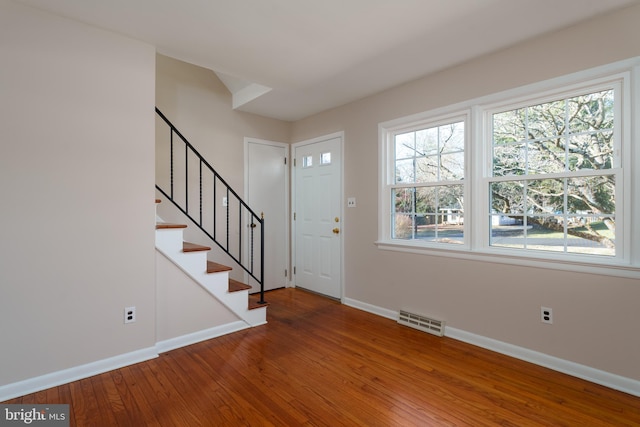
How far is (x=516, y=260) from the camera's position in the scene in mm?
2531

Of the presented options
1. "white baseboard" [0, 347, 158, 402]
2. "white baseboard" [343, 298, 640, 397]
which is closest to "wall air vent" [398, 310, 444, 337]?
"white baseboard" [343, 298, 640, 397]

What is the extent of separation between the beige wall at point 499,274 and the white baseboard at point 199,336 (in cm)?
146

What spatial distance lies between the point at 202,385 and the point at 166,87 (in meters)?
3.08

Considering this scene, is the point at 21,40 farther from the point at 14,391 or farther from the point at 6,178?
the point at 14,391

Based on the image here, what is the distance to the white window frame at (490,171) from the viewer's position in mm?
2061

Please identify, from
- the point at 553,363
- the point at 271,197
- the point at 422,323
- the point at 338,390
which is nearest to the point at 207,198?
the point at 271,197

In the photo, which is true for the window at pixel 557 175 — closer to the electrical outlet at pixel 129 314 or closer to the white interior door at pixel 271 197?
the white interior door at pixel 271 197

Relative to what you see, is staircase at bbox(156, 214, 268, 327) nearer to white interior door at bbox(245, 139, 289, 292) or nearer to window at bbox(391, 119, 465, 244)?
white interior door at bbox(245, 139, 289, 292)

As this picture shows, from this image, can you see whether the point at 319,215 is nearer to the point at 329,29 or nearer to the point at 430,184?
the point at 430,184

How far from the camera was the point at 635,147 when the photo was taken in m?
2.04

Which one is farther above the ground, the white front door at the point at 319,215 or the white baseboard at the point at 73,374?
the white front door at the point at 319,215

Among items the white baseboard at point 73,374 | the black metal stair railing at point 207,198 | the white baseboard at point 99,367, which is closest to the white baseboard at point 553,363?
the black metal stair railing at point 207,198

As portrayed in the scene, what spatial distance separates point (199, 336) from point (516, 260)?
282 centimetres

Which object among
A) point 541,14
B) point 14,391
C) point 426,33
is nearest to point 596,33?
point 541,14
